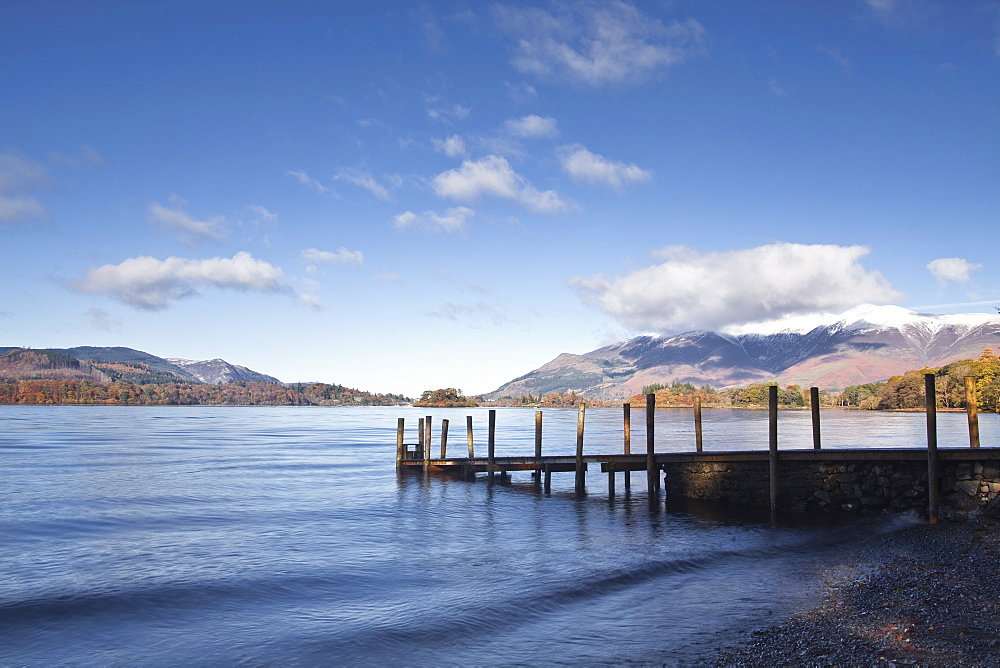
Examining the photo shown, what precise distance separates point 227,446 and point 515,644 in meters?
61.2

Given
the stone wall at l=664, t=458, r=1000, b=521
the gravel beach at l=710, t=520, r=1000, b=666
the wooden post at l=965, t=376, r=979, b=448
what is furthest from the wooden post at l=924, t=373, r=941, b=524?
the gravel beach at l=710, t=520, r=1000, b=666

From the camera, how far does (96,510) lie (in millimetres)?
28266

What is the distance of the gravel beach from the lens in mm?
10031

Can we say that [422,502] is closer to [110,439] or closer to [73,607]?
[73,607]

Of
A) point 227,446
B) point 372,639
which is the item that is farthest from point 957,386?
point 372,639

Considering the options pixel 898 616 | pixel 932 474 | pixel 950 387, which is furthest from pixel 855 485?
pixel 950 387

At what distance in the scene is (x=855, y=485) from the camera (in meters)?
23.0

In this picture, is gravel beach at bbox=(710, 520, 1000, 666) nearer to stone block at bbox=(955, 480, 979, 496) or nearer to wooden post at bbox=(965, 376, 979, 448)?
stone block at bbox=(955, 480, 979, 496)

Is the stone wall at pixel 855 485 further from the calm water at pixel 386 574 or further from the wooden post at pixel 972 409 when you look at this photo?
the wooden post at pixel 972 409

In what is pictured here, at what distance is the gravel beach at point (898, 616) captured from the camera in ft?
32.9

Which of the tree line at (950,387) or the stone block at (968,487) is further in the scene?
the tree line at (950,387)

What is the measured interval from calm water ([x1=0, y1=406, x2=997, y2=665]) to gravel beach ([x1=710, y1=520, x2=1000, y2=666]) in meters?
0.76

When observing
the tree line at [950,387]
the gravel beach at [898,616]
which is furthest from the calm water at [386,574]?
the tree line at [950,387]

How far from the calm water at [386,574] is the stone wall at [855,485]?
1475 mm
